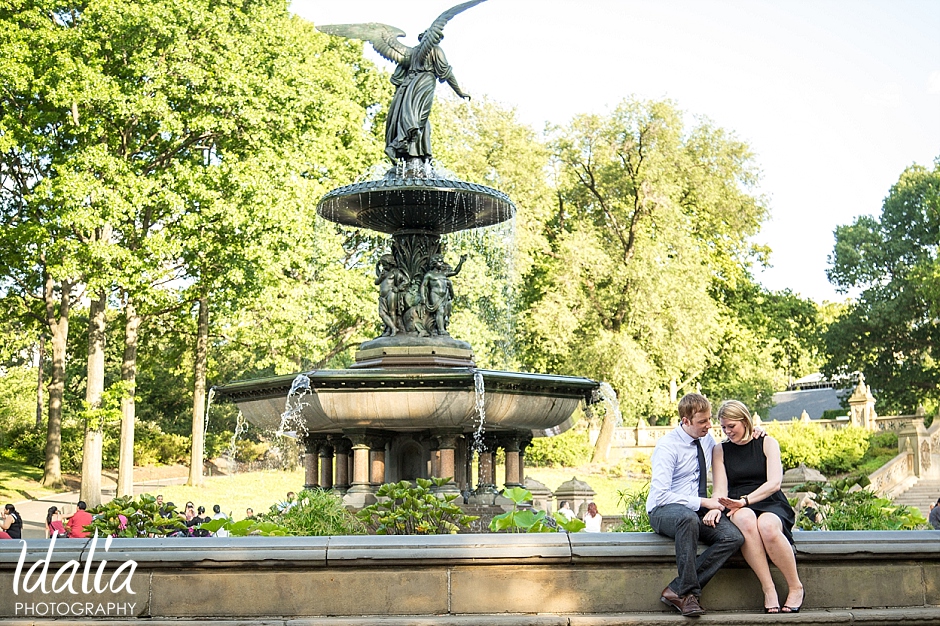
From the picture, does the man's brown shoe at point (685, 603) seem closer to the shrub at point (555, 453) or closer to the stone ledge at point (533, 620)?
the stone ledge at point (533, 620)

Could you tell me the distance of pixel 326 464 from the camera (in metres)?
13.7

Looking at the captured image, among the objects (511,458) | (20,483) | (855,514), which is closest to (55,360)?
(20,483)

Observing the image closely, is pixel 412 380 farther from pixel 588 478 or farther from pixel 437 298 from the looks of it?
pixel 588 478

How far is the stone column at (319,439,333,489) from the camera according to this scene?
44.8 ft

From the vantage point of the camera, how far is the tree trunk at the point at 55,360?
31047 millimetres

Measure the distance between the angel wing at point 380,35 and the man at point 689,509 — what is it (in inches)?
334

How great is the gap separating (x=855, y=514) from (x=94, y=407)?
2167cm

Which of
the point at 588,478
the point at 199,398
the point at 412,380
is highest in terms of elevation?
the point at 199,398

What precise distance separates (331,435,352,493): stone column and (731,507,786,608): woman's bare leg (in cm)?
784

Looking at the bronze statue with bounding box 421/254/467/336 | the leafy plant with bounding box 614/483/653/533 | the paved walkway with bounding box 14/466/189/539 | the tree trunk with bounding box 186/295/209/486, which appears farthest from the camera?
the tree trunk with bounding box 186/295/209/486

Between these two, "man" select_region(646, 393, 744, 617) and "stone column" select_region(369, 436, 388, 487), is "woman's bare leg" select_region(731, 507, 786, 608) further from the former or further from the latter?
"stone column" select_region(369, 436, 388, 487)

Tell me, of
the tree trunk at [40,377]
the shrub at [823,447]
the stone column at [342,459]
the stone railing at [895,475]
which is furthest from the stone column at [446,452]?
the tree trunk at [40,377]

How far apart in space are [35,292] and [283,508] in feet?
84.6

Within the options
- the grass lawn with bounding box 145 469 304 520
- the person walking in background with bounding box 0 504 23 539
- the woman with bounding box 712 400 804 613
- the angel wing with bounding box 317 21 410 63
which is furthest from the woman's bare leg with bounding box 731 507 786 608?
the grass lawn with bounding box 145 469 304 520
